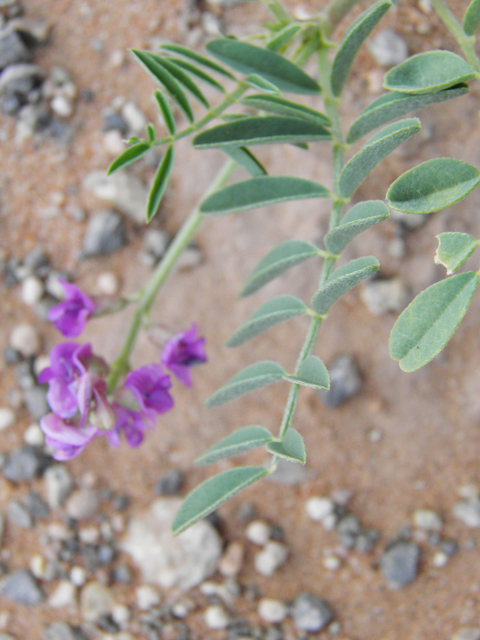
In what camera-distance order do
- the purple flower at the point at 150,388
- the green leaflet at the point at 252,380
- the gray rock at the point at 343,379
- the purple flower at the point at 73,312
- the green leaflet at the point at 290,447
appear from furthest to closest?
the gray rock at the point at 343,379 < the purple flower at the point at 73,312 < the purple flower at the point at 150,388 < the green leaflet at the point at 252,380 < the green leaflet at the point at 290,447

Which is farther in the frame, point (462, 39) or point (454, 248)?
point (462, 39)

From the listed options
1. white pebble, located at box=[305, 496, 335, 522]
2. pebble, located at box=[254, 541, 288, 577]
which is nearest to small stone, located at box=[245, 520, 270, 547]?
pebble, located at box=[254, 541, 288, 577]

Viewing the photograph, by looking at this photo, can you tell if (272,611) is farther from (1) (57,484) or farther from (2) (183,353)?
(2) (183,353)

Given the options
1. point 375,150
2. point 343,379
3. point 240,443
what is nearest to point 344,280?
point 375,150

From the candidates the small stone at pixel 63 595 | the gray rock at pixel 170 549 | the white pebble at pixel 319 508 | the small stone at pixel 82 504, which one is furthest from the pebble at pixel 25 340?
the white pebble at pixel 319 508

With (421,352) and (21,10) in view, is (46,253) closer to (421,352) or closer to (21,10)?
(21,10)

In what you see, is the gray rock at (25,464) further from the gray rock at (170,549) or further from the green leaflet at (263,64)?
the green leaflet at (263,64)

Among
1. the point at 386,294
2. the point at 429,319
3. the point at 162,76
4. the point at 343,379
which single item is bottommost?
the point at 343,379
